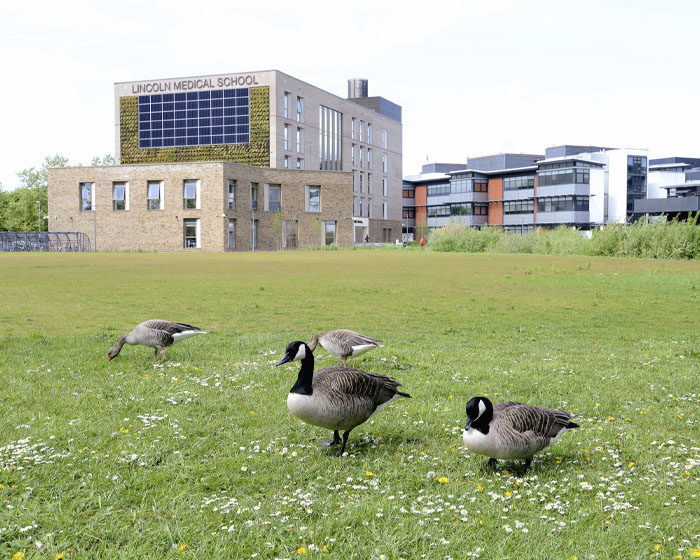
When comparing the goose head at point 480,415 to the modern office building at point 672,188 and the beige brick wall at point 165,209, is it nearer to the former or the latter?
the beige brick wall at point 165,209

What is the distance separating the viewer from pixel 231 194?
85125mm

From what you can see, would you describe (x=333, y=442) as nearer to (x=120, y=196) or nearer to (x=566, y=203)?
(x=120, y=196)

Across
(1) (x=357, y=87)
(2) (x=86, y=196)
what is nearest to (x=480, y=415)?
(2) (x=86, y=196)

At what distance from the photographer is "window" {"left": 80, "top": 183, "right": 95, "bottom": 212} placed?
287 ft

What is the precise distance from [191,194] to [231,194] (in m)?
5.08

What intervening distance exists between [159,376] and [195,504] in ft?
15.5

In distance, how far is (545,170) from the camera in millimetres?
115938

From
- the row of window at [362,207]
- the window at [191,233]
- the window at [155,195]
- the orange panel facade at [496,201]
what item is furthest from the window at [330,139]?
the window at [155,195]

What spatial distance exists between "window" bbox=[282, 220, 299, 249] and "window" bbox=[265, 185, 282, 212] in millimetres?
2338

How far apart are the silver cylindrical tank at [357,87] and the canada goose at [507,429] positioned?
16057 centimetres

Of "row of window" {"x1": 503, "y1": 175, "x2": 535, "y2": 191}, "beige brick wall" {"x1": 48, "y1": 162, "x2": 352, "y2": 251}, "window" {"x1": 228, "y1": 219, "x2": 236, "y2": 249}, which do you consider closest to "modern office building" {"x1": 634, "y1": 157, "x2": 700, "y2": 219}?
"row of window" {"x1": 503, "y1": 175, "x2": 535, "y2": 191}

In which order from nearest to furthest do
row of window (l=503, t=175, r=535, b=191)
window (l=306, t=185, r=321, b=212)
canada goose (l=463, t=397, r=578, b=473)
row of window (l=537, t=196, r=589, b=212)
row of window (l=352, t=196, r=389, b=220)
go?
canada goose (l=463, t=397, r=578, b=473) → window (l=306, t=185, r=321, b=212) → row of window (l=537, t=196, r=589, b=212) → row of window (l=503, t=175, r=535, b=191) → row of window (l=352, t=196, r=389, b=220)

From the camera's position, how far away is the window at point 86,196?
8744 cm

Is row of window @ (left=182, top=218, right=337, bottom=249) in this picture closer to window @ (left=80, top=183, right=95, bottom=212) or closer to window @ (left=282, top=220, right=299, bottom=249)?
window @ (left=282, top=220, right=299, bottom=249)
